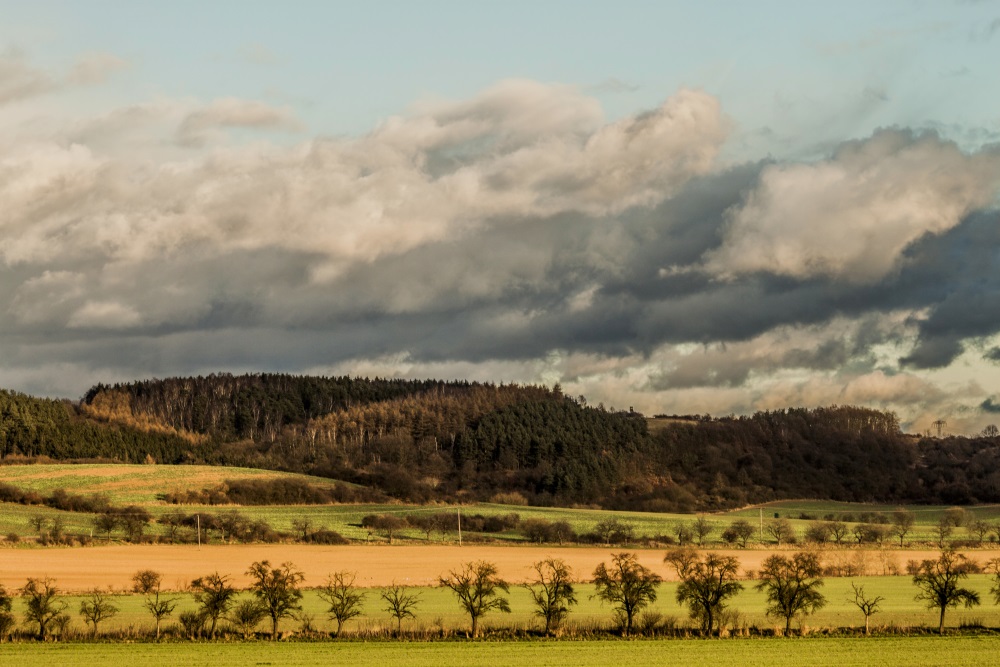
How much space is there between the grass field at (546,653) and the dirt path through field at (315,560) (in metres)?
28.4

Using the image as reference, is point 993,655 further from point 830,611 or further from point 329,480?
point 329,480

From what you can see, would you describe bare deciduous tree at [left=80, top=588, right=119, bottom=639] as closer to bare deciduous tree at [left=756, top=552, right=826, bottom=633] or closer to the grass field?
the grass field

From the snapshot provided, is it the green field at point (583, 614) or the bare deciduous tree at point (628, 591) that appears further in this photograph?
the bare deciduous tree at point (628, 591)

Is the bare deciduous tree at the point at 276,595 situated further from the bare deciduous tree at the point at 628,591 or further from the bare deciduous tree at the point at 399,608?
the bare deciduous tree at the point at 628,591

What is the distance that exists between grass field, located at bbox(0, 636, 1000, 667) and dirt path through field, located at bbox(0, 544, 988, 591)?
28.4 m

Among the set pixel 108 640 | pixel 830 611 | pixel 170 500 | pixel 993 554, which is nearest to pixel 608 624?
pixel 830 611

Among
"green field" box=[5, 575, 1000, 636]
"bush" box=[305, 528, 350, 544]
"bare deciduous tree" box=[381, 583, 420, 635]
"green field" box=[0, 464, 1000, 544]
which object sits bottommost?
"green field" box=[5, 575, 1000, 636]

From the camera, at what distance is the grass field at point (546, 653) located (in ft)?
181

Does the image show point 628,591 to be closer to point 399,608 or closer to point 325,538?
point 399,608

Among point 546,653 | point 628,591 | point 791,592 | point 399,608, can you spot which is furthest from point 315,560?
point 546,653

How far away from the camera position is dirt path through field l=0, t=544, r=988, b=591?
92.8 metres

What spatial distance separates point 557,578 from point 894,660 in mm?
20082

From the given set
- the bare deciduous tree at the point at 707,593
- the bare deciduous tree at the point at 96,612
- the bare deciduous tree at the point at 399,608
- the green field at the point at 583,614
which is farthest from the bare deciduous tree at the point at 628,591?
the bare deciduous tree at the point at 96,612

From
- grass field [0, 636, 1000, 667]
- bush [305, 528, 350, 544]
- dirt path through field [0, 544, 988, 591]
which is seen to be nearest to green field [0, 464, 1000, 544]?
bush [305, 528, 350, 544]
